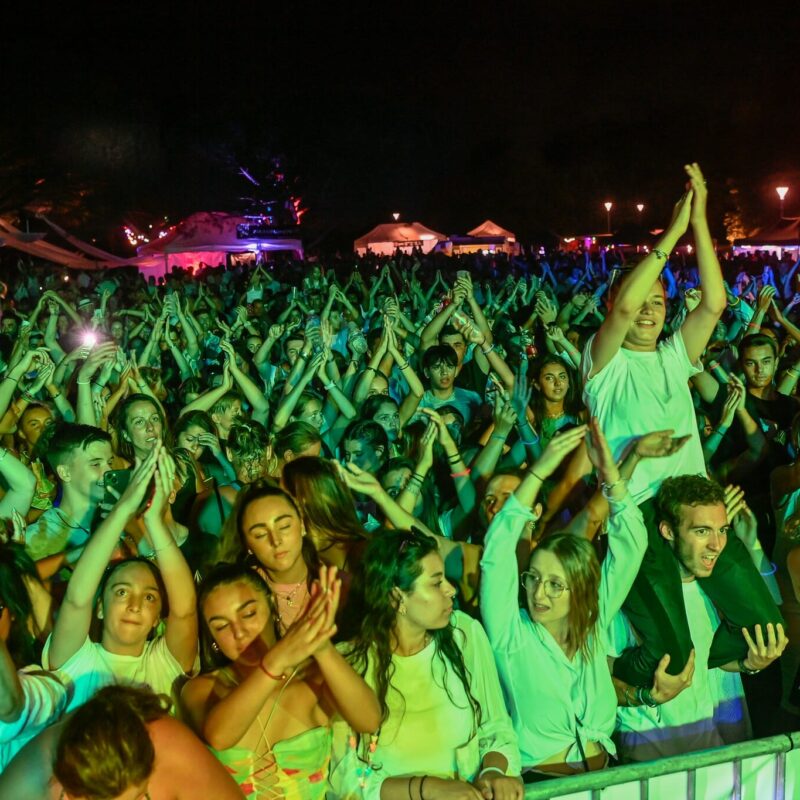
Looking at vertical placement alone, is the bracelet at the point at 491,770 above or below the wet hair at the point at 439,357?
below

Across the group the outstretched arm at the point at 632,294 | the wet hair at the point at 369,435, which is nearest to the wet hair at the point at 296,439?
the wet hair at the point at 369,435

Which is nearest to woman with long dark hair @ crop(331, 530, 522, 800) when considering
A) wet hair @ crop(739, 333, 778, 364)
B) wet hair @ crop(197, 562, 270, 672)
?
wet hair @ crop(197, 562, 270, 672)

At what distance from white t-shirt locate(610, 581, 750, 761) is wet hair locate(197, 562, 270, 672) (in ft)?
4.30

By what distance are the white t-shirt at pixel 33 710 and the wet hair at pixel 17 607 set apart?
146 millimetres

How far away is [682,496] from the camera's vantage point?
10.6ft

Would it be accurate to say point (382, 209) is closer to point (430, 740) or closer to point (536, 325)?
point (536, 325)

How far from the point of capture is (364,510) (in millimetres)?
4973

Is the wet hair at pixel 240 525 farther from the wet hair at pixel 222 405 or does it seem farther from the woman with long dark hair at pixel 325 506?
the wet hair at pixel 222 405

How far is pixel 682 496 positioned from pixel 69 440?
8.21 feet

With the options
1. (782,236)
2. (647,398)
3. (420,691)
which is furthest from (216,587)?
(782,236)

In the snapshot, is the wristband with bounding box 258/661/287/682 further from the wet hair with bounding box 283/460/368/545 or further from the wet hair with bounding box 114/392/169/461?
the wet hair with bounding box 114/392/169/461

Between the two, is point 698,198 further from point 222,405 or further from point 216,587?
point 222,405

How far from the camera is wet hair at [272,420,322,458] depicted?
475 centimetres

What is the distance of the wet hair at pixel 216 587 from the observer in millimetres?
2773
